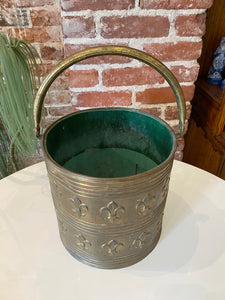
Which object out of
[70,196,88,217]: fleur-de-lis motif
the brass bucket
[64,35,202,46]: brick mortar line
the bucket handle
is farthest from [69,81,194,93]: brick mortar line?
[70,196,88,217]: fleur-de-lis motif

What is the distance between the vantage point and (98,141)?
69cm

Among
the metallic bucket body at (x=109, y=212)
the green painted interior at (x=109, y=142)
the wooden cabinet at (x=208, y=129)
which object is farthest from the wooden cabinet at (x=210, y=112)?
the metallic bucket body at (x=109, y=212)

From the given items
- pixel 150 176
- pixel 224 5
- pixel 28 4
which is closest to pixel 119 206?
pixel 150 176

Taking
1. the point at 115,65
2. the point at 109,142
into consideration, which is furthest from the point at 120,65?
the point at 109,142

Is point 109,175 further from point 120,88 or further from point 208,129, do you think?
point 208,129

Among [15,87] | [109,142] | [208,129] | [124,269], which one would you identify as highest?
[15,87]

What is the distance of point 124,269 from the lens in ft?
1.81

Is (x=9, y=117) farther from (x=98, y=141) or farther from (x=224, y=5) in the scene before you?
(x=224, y=5)

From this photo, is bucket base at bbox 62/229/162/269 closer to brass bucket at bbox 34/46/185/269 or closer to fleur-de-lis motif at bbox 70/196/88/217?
brass bucket at bbox 34/46/185/269

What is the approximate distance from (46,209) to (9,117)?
1.00ft

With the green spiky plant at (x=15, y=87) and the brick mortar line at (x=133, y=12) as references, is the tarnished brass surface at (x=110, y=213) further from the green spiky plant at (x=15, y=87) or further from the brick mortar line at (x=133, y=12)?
the brick mortar line at (x=133, y=12)

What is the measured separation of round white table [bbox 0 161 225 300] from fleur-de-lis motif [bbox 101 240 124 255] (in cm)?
5

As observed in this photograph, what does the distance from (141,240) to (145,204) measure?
104 millimetres

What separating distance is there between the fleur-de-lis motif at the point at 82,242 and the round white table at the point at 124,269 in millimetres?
53
